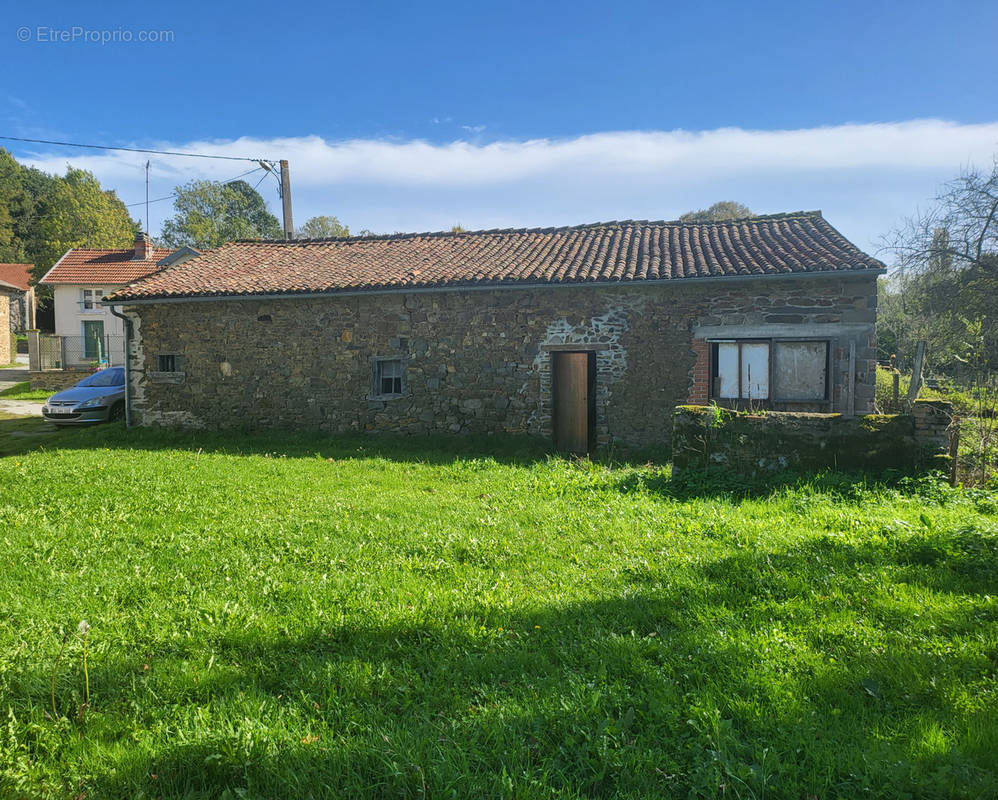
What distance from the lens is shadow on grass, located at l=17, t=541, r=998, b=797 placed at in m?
2.39

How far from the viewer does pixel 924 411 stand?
22.3 ft

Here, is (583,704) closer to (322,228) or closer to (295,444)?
(295,444)

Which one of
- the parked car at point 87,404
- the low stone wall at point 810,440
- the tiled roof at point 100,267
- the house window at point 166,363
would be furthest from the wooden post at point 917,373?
the tiled roof at point 100,267

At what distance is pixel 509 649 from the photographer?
11.2ft

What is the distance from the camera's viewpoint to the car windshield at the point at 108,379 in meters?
15.3

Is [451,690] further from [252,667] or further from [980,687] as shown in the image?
[980,687]

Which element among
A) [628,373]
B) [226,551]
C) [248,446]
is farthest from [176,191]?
[226,551]

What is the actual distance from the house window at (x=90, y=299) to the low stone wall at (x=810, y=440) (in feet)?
111

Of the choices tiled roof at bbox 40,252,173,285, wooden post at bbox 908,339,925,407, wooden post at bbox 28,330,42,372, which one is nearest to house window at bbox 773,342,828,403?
wooden post at bbox 908,339,925,407

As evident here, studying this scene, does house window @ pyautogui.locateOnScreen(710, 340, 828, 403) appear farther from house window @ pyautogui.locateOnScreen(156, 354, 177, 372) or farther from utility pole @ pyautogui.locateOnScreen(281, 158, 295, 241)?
utility pole @ pyautogui.locateOnScreen(281, 158, 295, 241)

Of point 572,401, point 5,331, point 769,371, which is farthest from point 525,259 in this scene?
point 5,331

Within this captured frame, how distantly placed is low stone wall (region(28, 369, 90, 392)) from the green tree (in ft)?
87.3

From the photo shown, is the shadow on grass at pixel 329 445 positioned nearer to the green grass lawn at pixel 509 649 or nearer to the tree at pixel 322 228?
the green grass lawn at pixel 509 649

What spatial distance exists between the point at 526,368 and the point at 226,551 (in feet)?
24.2
